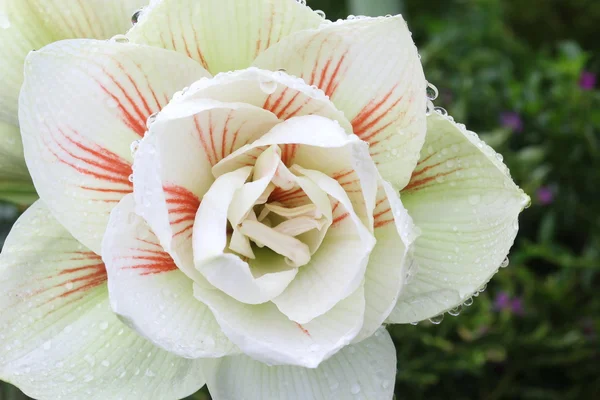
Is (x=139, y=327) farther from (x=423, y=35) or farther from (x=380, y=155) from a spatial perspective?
(x=423, y=35)

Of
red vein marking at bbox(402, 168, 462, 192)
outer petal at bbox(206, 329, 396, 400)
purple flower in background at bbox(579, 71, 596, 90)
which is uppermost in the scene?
red vein marking at bbox(402, 168, 462, 192)

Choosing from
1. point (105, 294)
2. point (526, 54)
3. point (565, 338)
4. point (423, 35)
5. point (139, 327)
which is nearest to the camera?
point (139, 327)

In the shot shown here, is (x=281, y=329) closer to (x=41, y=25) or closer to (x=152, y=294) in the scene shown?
(x=152, y=294)

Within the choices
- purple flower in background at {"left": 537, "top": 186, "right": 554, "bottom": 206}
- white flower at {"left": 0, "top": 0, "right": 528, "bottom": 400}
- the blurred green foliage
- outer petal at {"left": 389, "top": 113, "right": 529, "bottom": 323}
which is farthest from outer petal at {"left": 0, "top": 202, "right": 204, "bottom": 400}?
purple flower in background at {"left": 537, "top": 186, "right": 554, "bottom": 206}

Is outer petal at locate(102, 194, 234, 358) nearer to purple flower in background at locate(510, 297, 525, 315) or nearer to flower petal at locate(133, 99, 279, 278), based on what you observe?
flower petal at locate(133, 99, 279, 278)

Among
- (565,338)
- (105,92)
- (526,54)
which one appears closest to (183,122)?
(105,92)
